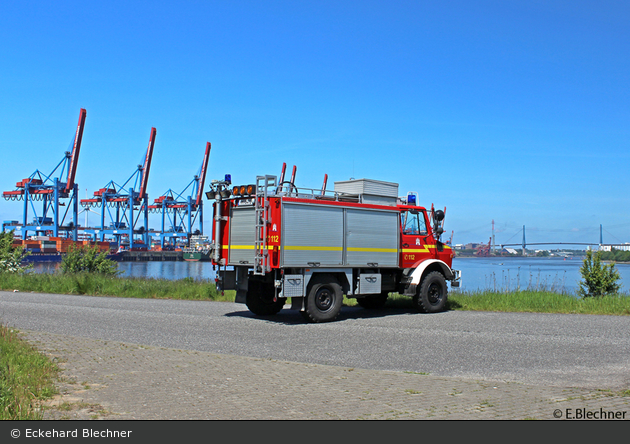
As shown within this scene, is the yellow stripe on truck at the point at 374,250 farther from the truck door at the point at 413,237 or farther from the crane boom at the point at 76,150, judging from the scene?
the crane boom at the point at 76,150

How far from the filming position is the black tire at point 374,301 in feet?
50.6

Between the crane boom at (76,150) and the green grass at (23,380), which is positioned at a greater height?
the crane boom at (76,150)

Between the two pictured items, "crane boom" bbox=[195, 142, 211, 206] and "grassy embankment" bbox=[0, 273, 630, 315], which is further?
"crane boom" bbox=[195, 142, 211, 206]

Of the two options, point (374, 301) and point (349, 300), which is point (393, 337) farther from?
point (349, 300)

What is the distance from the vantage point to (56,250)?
85.4m

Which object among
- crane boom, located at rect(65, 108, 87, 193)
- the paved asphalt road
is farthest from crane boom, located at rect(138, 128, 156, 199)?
the paved asphalt road

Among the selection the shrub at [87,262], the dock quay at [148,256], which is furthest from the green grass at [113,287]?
the dock quay at [148,256]

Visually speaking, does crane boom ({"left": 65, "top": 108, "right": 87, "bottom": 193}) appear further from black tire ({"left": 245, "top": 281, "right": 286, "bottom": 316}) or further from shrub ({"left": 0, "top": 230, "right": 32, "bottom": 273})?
black tire ({"left": 245, "top": 281, "right": 286, "bottom": 316})

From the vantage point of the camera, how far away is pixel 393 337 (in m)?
10.4

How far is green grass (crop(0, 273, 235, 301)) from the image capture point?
739 inches
